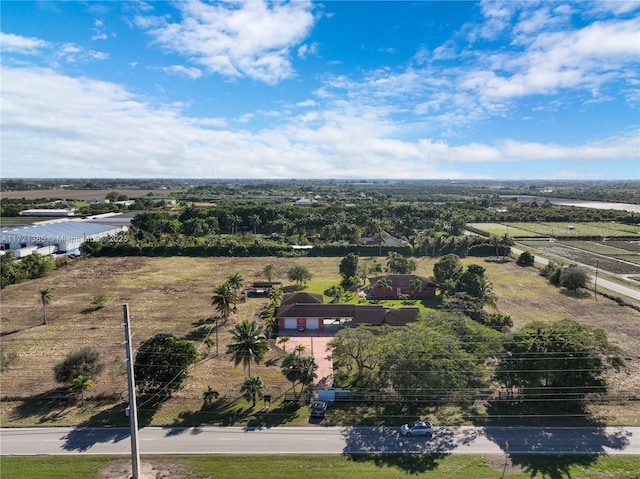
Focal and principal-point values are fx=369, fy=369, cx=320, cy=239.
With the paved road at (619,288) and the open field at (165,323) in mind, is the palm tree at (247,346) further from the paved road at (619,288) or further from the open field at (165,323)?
the paved road at (619,288)

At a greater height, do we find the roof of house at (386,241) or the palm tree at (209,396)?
the roof of house at (386,241)

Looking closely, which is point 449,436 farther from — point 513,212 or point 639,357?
point 513,212

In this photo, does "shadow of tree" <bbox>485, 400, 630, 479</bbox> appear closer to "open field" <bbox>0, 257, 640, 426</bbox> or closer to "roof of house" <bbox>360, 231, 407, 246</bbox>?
"open field" <bbox>0, 257, 640, 426</bbox>

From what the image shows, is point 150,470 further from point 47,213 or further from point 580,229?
point 47,213

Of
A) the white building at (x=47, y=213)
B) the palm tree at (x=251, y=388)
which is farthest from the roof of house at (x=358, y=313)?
the white building at (x=47, y=213)

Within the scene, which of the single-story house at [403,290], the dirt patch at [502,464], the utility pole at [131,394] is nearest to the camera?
the utility pole at [131,394]

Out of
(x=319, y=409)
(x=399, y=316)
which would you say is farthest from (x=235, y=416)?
(x=399, y=316)

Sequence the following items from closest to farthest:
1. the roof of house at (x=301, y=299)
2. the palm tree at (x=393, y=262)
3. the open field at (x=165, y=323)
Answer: the open field at (x=165, y=323) → the roof of house at (x=301, y=299) → the palm tree at (x=393, y=262)
